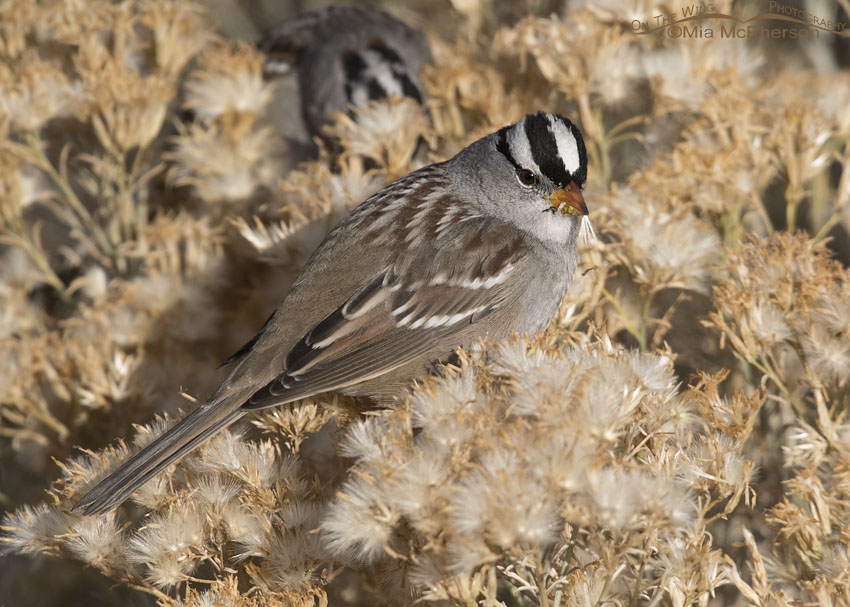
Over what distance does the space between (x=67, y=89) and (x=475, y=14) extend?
2.22 m

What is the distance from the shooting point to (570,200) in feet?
11.0

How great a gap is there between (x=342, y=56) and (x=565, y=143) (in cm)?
273

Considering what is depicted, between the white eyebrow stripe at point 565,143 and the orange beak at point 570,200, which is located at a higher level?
the white eyebrow stripe at point 565,143

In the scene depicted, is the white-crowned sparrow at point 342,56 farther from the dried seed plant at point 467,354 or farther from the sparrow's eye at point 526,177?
the sparrow's eye at point 526,177

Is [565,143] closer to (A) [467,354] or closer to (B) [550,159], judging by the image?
(B) [550,159]

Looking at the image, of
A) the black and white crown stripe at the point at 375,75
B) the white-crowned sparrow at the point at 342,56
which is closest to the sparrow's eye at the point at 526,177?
the black and white crown stripe at the point at 375,75

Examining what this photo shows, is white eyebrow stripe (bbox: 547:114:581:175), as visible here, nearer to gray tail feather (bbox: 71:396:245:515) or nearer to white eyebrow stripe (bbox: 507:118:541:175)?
white eyebrow stripe (bbox: 507:118:541:175)

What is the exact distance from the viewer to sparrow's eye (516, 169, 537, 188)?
355 centimetres

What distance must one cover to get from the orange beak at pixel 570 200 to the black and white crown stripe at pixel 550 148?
0.03m

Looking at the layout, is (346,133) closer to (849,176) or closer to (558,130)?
(558,130)

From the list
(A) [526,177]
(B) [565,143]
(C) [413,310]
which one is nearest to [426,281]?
(C) [413,310]

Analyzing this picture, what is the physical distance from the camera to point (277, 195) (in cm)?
421

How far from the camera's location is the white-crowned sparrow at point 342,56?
5.45 m

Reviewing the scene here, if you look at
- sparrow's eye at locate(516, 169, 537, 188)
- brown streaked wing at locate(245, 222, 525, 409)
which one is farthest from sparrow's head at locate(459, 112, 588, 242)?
brown streaked wing at locate(245, 222, 525, 409)
